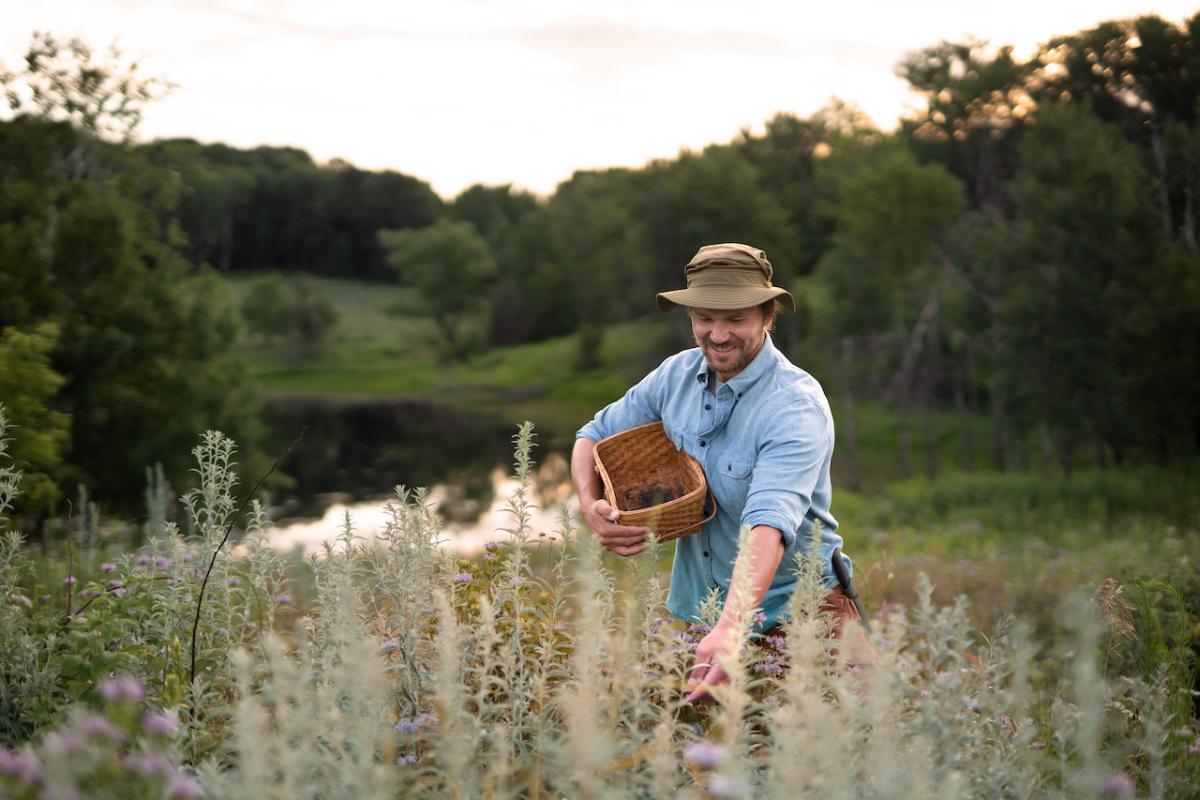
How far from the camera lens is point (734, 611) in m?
2.38

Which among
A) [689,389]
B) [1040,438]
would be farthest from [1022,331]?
[689,389]

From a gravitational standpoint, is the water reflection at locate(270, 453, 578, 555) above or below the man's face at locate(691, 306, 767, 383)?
below

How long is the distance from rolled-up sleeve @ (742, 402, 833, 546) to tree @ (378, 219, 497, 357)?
6323cm

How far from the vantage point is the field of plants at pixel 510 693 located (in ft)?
6.41

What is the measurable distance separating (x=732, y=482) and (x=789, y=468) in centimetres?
45

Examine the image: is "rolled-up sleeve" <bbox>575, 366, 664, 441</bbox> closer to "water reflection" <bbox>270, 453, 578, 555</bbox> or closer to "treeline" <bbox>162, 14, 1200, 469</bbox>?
"water reflection" <bbox>270, 453, 578, 555</bbox>

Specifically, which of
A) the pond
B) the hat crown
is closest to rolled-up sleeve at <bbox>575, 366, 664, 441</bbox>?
the hat crown

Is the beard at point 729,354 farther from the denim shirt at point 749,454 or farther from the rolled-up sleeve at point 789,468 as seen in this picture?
the rolled-up sleeve at point 789,468

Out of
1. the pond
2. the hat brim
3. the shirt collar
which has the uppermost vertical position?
the hat brim

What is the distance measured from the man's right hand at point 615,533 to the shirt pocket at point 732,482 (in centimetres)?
42

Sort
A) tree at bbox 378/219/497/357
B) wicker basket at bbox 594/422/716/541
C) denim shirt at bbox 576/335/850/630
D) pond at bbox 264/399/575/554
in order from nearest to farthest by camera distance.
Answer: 1. denim shirt at bbox 576/335/850/630
2. wicker basket at bbox 594/422/716/541
3. pond at bbox 264/399/575/554
4. tree at bbox 378/219/497/357

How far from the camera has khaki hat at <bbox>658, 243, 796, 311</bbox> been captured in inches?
148

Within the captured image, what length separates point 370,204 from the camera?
93438 mm

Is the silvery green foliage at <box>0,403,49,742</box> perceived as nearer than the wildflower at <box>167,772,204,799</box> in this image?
No
